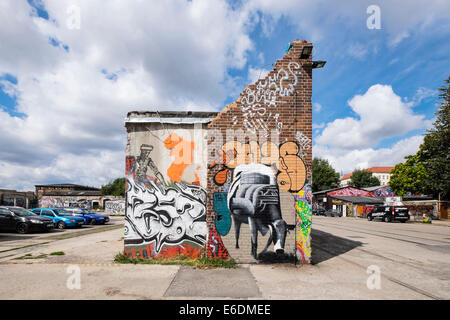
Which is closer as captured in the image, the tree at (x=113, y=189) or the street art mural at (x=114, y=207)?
the street art mural at (x=114, y=207)

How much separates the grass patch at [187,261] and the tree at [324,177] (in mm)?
55365

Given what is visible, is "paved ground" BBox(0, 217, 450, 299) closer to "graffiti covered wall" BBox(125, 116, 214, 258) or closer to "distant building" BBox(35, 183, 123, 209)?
"graffiti covered wall" BBox(125, 116, 214, 258)

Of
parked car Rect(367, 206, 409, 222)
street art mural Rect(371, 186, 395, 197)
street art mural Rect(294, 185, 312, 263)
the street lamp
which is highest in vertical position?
the street lamp

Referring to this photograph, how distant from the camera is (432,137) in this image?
29.3 meters

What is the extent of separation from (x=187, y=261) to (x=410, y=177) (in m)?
38.6

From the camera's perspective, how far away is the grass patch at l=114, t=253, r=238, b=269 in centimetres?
602

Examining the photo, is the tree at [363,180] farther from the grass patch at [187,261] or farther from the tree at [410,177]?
the grass patch at [187,261]

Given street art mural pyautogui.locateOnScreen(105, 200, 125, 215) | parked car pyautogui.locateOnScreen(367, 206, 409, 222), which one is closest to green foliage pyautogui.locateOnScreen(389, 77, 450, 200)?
parked car pyautogui.locateOnScreen(367, 206, 409, 222)

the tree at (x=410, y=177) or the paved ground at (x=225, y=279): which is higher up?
the tree at (x=410, y=177)

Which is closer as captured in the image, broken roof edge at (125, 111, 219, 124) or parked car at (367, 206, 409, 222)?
broken roof edge at (125, 111, 219, 124)

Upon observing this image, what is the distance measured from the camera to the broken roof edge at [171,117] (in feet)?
22.8

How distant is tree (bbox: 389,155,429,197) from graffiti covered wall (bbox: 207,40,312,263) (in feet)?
109

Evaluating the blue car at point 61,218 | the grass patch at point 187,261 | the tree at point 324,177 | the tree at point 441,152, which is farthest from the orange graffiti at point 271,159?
the tree at point 324,177

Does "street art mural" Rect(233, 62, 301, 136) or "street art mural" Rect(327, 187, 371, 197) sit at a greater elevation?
"street art mural" Rect(233, 62, 301, 136)
